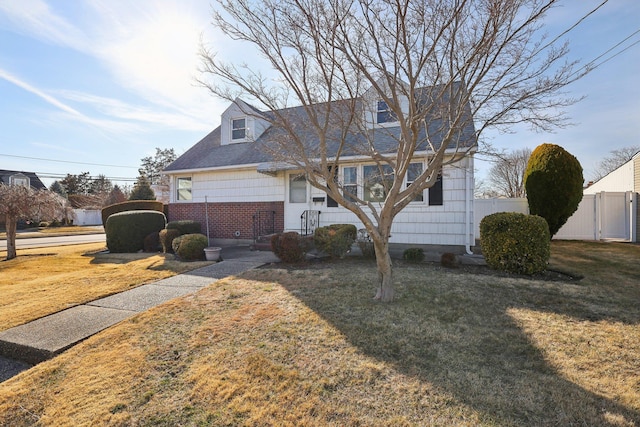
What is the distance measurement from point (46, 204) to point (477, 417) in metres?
15.0

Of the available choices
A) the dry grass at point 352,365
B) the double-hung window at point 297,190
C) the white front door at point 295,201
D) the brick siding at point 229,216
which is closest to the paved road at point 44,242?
the brick siding at point 229,216

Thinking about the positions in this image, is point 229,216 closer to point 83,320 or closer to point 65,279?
point 65,279

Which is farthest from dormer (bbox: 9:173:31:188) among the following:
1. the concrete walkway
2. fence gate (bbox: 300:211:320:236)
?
the concrete walkway

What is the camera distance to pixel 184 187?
13000 mm

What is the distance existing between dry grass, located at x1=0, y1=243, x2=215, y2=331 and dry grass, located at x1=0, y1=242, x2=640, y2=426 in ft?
6.33

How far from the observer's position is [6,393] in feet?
9.16

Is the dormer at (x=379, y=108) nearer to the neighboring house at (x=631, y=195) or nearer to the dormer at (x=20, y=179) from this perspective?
the neighboring house at (x=631, y=195)

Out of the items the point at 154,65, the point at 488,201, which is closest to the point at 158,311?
the point at 154,65

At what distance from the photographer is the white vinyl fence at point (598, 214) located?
1198 centimetres

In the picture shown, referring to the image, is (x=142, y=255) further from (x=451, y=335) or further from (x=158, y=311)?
(x=451, y=335)

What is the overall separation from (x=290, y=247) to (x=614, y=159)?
40.5 meters

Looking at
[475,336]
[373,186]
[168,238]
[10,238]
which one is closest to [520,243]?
[475,336]

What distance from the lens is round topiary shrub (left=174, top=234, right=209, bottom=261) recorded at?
340 inches

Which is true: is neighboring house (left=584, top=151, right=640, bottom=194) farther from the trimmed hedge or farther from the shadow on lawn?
the trimmed hedge
